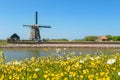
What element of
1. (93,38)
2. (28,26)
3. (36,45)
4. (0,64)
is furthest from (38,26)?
(0,64)

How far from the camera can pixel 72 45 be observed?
7006 centimetres

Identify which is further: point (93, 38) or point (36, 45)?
point (93, 38)

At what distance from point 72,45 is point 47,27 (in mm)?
15697

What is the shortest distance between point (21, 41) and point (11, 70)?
7235cm

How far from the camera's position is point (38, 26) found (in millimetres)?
80812

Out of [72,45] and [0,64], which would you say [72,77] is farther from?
[72,45]

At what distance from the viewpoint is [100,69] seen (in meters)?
6.07

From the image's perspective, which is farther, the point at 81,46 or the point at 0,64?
the point at 81,46

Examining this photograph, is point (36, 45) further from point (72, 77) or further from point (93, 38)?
point (72, 77)

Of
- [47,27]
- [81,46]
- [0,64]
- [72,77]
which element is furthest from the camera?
[47,27]

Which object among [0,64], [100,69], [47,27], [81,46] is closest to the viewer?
[100,69]

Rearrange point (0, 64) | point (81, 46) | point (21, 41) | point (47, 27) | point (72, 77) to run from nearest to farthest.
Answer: point (72, 77)
point (0, 64)
point (81, 46)
point (21, 41)
point (47, 27)

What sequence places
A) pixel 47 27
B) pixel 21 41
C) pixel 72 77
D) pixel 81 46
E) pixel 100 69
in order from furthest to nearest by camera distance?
pixel 47 27 → pixel 21 41 → pixel 81 46 → pixel 100 69 → pixel 72 77

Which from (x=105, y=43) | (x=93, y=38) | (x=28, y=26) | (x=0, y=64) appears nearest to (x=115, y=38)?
(x=93, y=38)
